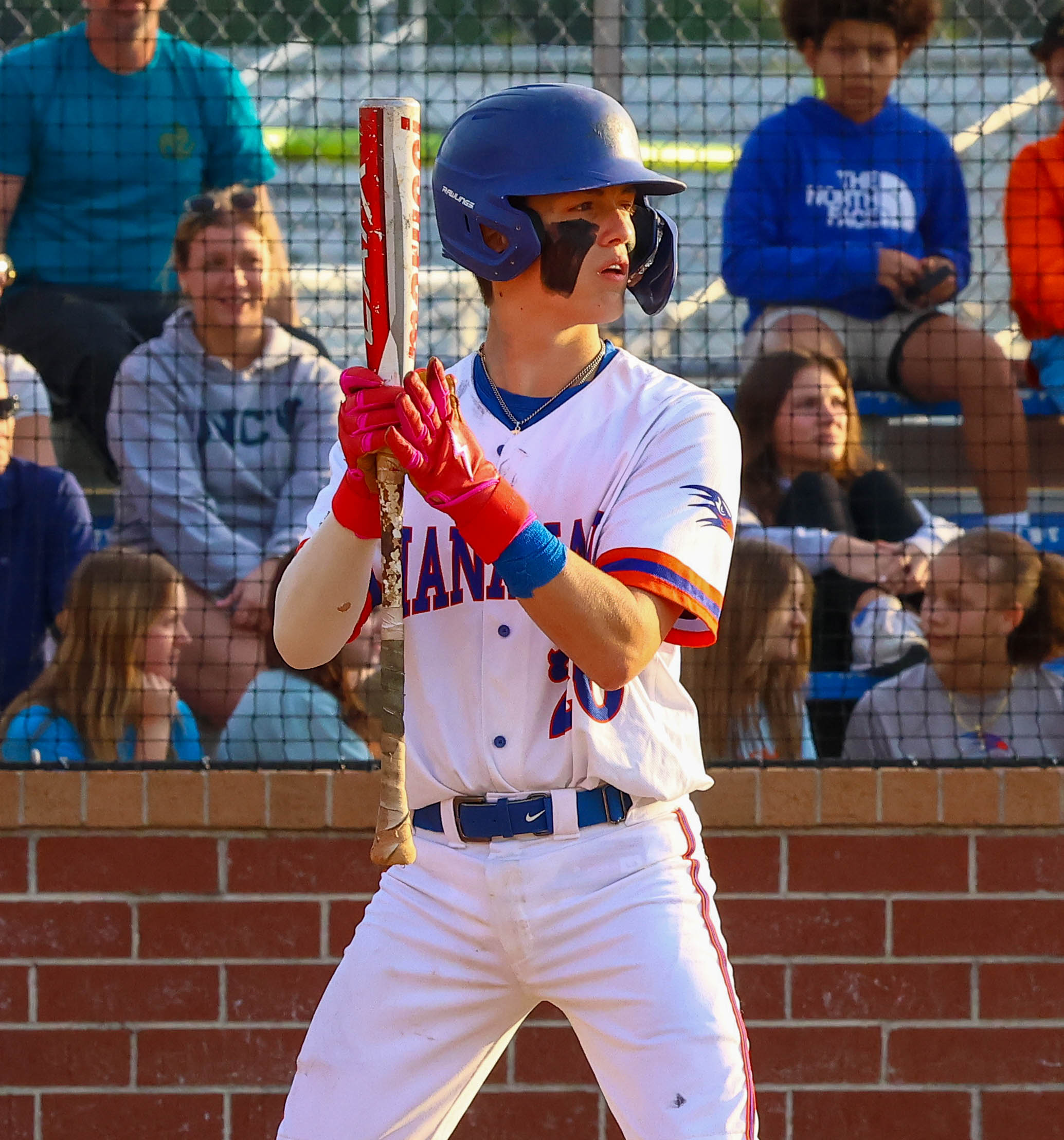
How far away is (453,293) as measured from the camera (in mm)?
5441

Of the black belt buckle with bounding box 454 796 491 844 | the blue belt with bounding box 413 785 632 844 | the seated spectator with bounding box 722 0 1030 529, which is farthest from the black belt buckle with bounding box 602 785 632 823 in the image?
the seated spectator with bounding box 722 0 1030 529

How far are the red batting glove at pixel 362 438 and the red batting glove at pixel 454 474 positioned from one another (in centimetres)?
4

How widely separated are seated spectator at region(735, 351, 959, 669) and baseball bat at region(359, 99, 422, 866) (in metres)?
1.74

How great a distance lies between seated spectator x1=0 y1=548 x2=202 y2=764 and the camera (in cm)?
347

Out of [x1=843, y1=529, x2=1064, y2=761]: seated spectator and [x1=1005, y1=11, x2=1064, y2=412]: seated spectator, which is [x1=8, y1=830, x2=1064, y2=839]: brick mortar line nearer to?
[x1=843, y1=529, x2=1064, y2=761]: seated spectator

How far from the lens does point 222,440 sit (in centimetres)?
373

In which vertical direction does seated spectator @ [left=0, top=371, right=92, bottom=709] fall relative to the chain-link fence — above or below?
below

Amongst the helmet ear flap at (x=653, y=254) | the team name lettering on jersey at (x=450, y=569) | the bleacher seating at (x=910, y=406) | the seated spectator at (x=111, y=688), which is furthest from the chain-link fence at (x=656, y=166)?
the helmet ear flap at (x=653, y=254)

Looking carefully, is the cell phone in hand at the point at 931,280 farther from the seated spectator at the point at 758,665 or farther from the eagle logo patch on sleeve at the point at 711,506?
→ the eagle logo patch on sleeve at the point at 711,506

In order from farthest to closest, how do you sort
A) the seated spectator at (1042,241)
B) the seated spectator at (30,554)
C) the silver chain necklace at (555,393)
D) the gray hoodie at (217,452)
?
the seated spectator at (1042,241)
the gray hoodie at (217,452)
the seated spectator at (30,554)
the silver chain necklace at (555,393)

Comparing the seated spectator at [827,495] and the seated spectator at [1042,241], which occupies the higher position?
the seated spectator at [1042,241]

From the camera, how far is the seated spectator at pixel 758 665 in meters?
3.44

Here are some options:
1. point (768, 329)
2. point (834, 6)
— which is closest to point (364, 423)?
point (768, 329)

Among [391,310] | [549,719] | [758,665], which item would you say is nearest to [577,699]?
[549,719]
